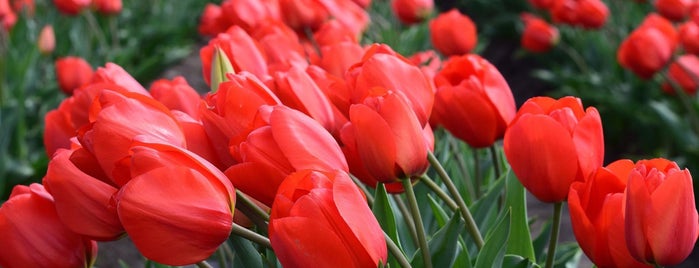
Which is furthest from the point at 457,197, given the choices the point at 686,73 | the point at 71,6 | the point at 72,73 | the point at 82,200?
the point at 71,6

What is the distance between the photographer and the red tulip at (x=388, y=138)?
0.83 meters

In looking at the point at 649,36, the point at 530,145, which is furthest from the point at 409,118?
the point at 649,36

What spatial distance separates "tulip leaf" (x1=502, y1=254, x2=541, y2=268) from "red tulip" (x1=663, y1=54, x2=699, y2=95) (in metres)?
1.86

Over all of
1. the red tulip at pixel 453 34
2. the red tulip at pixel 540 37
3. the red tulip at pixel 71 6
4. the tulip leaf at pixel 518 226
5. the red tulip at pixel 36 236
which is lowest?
the red tulip at pixel 540 37

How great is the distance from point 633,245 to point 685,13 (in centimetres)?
268

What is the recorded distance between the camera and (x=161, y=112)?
806 millimetres

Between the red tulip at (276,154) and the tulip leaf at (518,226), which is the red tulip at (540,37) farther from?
the red tulip at (276,154)

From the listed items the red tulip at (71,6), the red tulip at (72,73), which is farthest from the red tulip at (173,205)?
the red tulip at (71,6)

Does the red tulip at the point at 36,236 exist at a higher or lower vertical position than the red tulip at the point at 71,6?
higher

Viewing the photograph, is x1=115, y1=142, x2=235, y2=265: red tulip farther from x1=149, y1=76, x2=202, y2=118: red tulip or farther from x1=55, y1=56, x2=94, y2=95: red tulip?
x1=55, y1=56, x2=94, y2=95: red tulip

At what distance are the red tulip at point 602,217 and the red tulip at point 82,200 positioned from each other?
16.2 inches

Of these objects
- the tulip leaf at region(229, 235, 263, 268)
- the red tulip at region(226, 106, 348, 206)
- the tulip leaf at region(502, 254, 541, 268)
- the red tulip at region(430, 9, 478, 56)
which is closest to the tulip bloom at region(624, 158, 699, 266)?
the tulip leaf at region(502, 254, 541, 268)

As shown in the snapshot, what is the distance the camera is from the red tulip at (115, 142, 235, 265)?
2.25 feet

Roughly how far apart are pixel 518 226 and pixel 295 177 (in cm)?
49
